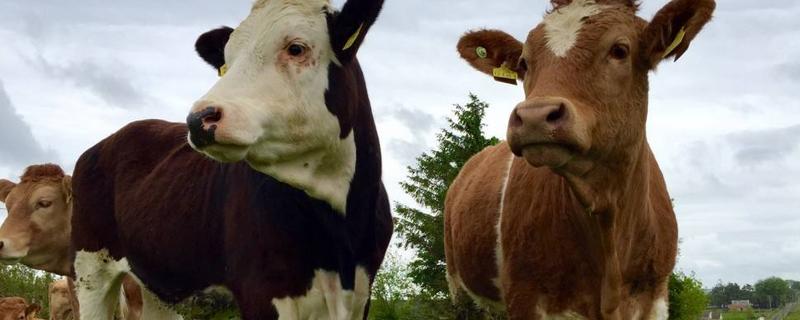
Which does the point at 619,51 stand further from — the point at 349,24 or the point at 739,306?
the point at 739,306

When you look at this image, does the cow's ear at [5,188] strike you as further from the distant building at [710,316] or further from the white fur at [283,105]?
the distant building at [710,316]

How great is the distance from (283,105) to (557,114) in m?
1.45

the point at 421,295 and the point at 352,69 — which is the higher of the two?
the point at 421,295

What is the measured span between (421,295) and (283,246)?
31.6 m

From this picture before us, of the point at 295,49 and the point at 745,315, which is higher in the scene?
the point at 745,315

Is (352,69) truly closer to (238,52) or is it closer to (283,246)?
(238,52)

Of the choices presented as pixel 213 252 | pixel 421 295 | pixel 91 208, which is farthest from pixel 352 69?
pixel 421 295

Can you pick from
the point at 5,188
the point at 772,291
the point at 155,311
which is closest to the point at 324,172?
the point at 155,311

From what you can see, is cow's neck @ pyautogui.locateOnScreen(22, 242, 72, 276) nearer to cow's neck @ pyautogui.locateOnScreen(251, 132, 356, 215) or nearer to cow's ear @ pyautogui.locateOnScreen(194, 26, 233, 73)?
cow's ear @ pyautogui.locateOnScreen(194, 26, 233, 73)

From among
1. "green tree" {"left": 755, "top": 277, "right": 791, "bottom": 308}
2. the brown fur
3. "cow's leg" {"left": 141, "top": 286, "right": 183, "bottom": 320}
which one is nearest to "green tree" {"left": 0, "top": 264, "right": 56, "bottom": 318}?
the brown fur

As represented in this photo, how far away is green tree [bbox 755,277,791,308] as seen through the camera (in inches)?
6378

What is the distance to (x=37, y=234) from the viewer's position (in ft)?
36.9

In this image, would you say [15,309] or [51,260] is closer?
[51,260]

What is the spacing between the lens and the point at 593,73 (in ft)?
16.6
